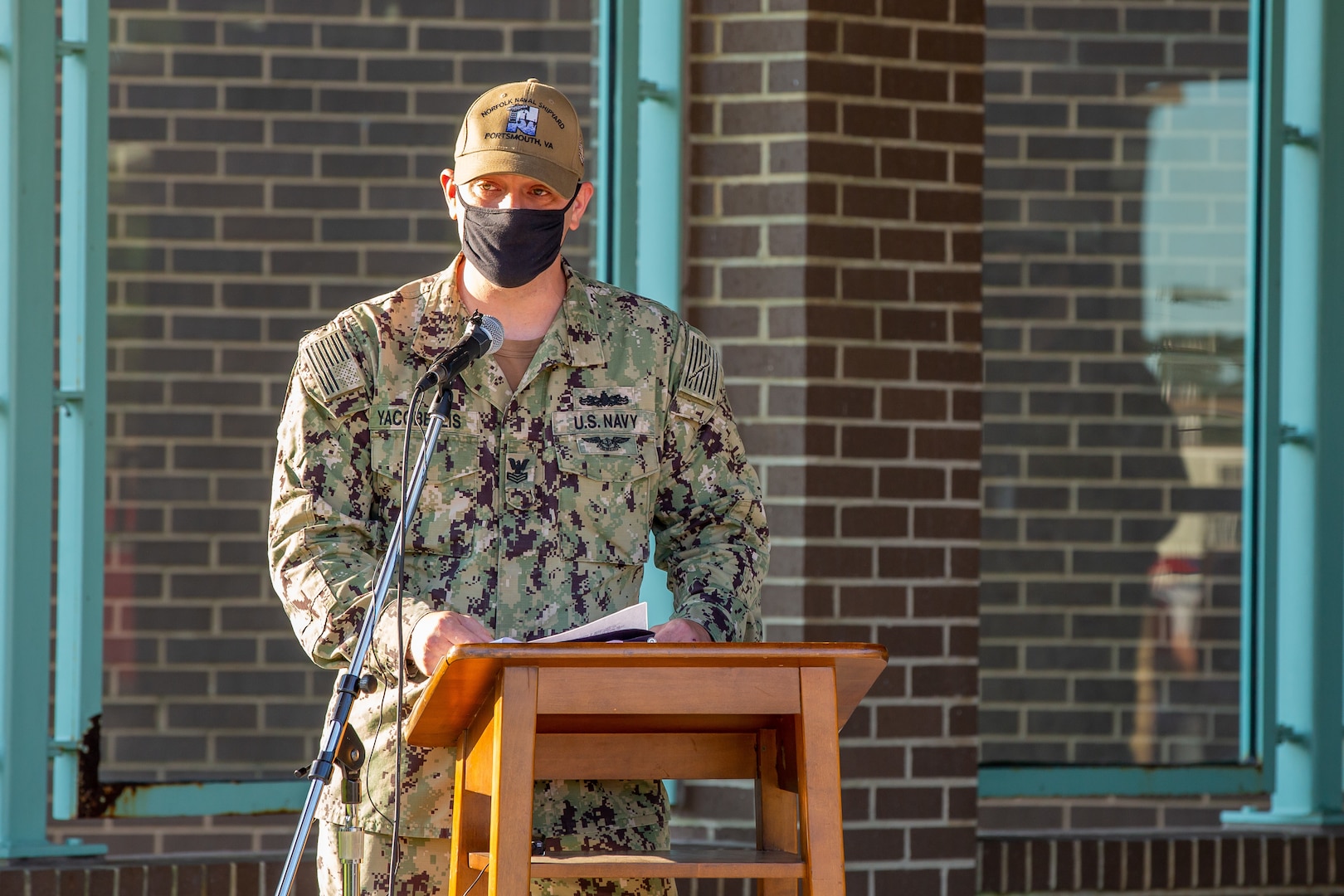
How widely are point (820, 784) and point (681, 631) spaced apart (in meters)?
0.41

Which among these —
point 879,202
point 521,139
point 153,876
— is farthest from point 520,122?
point 153,876

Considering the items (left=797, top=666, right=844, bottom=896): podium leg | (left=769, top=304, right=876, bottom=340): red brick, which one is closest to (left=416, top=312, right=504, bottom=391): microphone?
(left=797, top=666, right=844, bottom=896): podium leg

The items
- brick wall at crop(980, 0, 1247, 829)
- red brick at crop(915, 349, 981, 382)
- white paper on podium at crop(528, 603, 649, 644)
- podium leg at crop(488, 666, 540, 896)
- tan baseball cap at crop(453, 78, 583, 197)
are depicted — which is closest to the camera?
podium leg at crop(488, 666, 540, 896)

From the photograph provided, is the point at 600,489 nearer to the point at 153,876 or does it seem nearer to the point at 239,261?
the point at 153,876

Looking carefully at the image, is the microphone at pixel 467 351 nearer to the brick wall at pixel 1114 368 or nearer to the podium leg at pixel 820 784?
the podium leg at pixel 820 784

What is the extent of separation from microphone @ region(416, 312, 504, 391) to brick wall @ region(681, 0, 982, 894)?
199 centimetres

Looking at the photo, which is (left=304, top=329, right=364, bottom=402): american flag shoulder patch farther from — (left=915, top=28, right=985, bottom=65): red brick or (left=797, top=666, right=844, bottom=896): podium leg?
(left=915, top=28, right=985, bottom=65): red brick

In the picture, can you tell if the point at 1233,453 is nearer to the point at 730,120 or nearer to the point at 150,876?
the point at 730,120

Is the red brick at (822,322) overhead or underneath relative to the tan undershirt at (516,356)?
overhead

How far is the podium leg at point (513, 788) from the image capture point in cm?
204

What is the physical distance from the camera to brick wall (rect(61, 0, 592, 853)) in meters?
4.50

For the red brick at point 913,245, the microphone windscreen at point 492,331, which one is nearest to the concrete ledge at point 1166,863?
the red brick at point 913,245

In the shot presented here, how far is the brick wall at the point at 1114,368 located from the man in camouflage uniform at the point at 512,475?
7.43 ft

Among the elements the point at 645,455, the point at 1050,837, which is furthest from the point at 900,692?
the point at 645,455
